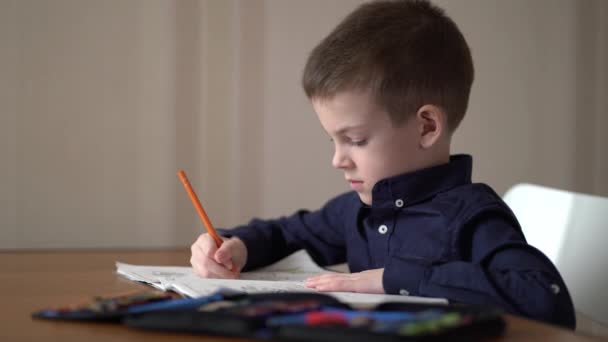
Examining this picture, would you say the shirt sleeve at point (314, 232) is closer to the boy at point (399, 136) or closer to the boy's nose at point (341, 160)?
the boy at point (399, 136)

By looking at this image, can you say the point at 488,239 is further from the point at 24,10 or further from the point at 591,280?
the point at 24,10

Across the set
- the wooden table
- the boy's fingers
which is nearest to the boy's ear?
the boy's fingers

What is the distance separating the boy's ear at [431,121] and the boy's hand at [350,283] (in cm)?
29

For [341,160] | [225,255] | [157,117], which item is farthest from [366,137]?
[157,117]

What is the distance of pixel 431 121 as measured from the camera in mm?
1144

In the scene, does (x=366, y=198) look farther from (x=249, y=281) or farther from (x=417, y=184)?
(x=249, y=281)

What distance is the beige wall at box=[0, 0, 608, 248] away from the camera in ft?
6.83

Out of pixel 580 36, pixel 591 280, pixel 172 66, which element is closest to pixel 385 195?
pixel 591 280

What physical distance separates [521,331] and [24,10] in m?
1.77

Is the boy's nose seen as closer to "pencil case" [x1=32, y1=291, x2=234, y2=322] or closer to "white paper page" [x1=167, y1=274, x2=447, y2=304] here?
"white paper page" [x1=167, y1=274, x2=447, y2=304]

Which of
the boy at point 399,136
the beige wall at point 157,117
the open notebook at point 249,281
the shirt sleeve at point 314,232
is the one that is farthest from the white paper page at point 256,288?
the beige wall at point 157,117

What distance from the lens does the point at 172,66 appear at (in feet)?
7.20

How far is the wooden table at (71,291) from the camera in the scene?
24.0 inches

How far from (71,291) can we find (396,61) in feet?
1.83
